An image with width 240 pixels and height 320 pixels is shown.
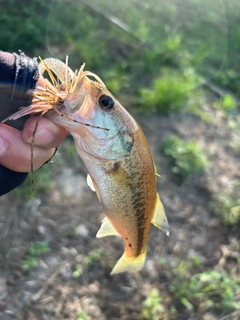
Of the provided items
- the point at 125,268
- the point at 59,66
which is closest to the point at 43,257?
the point at 125,268

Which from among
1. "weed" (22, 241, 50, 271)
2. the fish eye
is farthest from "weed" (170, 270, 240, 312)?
the fish eye

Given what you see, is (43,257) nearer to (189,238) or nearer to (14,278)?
(14,278)

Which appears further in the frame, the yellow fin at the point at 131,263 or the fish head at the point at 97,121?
the yellow fin at the point at 131,263

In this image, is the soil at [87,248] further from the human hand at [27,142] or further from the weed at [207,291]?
the human hand at [27,142]

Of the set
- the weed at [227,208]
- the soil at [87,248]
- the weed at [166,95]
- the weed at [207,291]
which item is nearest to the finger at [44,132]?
the soil at [87,248]

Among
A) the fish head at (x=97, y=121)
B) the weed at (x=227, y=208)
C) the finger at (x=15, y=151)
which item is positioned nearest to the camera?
the fish head at (x=97, y=121)

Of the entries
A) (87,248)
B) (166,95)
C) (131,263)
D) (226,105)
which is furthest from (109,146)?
(226,105)
